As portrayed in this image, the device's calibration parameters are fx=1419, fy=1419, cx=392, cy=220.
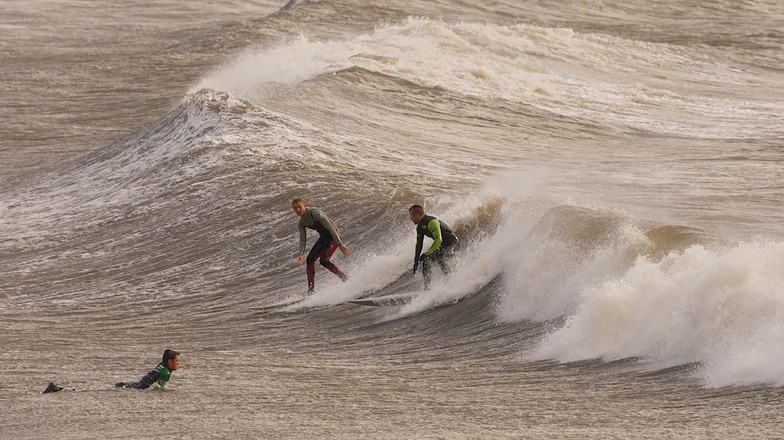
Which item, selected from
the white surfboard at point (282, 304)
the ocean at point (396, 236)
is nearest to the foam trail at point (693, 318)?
the ocean at point (396, 236)

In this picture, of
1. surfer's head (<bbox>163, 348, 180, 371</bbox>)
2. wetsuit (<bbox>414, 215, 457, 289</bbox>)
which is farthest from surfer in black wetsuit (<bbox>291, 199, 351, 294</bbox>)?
surfer's head (<bbox>163, 348, 180, 371</bbox>)

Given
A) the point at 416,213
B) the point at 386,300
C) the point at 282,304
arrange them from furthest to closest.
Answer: the point at 282,304
the point at 386,300
the point at 416,213

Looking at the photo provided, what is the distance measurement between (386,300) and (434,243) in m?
1.05

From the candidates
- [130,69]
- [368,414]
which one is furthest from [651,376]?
[130,69]

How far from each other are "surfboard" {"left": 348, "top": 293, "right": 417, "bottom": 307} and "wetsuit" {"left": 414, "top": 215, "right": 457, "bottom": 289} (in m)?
0.26

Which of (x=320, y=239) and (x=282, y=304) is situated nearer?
(x=320, y=239)

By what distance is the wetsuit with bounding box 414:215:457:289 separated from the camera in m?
14.1

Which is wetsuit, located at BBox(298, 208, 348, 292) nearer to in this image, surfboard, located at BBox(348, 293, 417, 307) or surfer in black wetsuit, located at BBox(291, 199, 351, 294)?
surfer in black wetsuit, located at BBox(291, 199, 351, 294)

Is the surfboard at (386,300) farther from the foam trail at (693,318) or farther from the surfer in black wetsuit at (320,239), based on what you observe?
the foam trail at (693,318)

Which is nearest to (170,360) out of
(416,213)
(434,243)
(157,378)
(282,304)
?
(157,378)

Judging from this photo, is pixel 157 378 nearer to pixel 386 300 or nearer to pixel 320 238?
pixel 386 300

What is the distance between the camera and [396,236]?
1705 cm

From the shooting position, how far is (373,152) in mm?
21938

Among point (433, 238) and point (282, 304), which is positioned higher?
point (433, 238)
